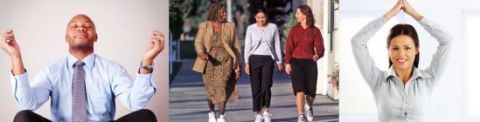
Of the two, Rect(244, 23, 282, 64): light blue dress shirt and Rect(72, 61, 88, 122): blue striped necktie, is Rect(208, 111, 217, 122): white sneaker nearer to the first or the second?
Rect(244, 23, 282, 64): light blue dress shirt

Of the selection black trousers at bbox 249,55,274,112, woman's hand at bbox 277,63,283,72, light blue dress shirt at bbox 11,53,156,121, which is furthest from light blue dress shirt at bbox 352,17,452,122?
light blue dress shirt at bbox 11,53,156,121

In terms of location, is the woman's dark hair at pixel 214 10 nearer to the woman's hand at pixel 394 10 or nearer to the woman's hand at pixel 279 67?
the woman's hand at pixel 279 67

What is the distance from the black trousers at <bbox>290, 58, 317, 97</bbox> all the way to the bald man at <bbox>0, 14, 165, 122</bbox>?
1.02 meters

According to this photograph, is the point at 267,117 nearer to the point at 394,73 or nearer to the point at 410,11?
the point at 394,73

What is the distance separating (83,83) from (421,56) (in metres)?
2.52

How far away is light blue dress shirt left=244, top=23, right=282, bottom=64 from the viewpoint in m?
5.75

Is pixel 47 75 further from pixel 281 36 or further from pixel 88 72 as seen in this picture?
pixel 281 36

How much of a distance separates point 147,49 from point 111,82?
36 centimetres

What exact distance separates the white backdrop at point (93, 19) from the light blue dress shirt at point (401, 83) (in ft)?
5.08

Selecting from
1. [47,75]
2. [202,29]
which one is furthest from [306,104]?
[47,75]

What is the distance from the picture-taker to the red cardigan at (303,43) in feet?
18.9

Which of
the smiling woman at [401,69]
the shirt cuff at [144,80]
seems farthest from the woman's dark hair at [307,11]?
the shirt cuff at [144,80]

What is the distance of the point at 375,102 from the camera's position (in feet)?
19.4

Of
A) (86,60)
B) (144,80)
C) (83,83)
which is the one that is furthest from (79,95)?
(144,80)
